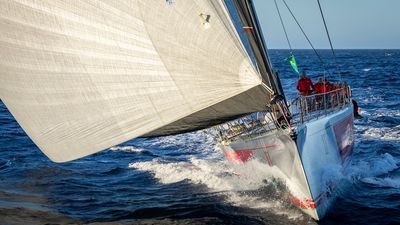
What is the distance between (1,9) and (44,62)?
111 cm

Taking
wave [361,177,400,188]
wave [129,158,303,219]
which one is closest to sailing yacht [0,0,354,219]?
wave [129,158,303,219]

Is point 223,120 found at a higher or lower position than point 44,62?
lower

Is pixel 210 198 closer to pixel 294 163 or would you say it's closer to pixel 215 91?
pixel 294 163

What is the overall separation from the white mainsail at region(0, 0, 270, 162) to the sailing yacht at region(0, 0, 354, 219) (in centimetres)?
1

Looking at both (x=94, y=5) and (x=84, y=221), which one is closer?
(x=94, y=5)

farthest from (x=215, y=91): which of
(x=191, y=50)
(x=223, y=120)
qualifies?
(x=223, y=120)

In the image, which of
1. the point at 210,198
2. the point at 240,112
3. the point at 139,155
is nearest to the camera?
the point at 240,112

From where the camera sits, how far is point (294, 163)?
8.46 metres

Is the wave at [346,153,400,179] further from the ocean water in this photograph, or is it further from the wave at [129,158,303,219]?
the wave at [129,158,303,219]

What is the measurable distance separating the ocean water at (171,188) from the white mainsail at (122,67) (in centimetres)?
168

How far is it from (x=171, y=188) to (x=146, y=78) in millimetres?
4823

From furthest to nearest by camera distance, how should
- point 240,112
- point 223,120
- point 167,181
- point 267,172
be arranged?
point 167,181 < point 267,172 < point 223,120 < point 240,112

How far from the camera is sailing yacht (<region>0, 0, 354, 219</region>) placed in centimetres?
722

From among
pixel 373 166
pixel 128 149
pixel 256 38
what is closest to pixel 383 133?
pixel 373 166
